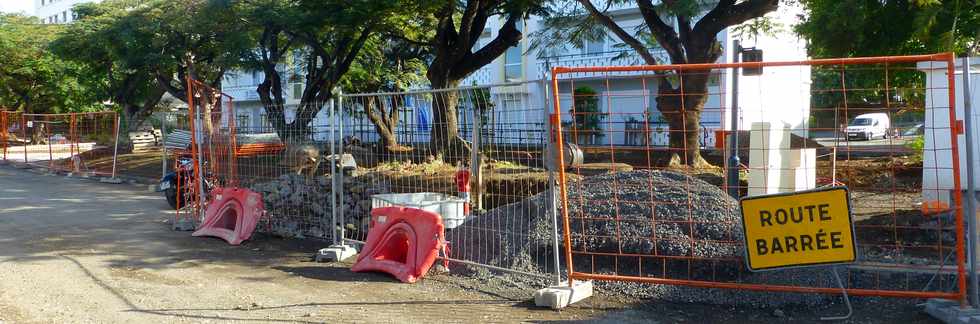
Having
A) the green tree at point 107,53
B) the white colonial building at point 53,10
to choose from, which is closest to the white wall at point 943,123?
the green tree at point 107,53

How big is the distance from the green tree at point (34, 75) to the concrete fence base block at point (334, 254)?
30.8 metres

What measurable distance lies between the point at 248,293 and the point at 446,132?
105 inches

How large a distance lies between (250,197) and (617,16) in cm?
2429

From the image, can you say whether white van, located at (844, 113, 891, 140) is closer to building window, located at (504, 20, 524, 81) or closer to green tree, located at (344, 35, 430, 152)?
green tree, located at (344, 35, 430, 152)

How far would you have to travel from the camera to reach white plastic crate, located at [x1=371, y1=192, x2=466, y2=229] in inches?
330

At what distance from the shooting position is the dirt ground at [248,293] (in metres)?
6.27

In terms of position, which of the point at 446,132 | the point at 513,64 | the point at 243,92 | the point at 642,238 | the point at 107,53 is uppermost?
the point at 243,92

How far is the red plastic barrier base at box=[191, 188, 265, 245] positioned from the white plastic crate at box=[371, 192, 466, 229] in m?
1.96

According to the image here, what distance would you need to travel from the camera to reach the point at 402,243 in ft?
26.7

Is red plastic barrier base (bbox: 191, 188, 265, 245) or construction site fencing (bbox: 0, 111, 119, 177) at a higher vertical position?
construction site fencing (bbox: 0, 111, 119, 177)

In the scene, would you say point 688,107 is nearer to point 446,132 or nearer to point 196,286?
point 446,132

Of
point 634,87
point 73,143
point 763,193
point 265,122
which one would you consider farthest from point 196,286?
point 634,87

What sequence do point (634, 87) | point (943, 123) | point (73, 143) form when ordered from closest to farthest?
point (943, 123)
point (73, 143)
point (634, 87)

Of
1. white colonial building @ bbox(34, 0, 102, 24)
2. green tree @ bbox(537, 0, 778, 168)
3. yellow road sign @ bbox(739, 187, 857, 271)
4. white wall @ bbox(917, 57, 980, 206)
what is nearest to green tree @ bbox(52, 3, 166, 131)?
green tree @ bbox(537, 0, 778, 168)
